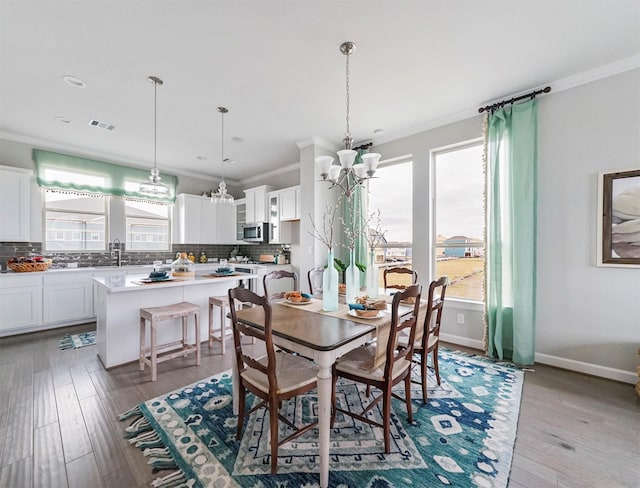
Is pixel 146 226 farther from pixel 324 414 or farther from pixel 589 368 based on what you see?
pixel 589 368

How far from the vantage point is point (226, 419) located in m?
1.98

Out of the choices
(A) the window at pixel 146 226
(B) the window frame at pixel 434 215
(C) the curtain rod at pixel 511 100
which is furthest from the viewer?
(A) the window at pixel 146 226

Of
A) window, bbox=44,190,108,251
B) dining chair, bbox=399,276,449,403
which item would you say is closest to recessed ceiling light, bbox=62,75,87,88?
window, bbox=44,190,108,251

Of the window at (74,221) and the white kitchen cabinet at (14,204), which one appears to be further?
the window at (74,221)

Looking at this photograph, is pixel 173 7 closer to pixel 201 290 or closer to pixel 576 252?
pixel 201 290

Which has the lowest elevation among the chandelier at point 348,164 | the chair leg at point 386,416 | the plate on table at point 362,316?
the chair leg at point 386,416

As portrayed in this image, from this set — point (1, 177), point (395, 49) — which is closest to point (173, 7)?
point (395, 49)

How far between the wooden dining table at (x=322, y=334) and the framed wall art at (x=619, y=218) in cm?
209

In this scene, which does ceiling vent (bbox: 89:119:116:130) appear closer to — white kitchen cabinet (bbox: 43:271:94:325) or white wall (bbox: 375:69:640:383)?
white kitchen cabinet (bbox: 43:271:94:325)

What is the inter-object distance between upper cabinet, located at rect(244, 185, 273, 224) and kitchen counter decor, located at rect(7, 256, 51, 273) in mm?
3292

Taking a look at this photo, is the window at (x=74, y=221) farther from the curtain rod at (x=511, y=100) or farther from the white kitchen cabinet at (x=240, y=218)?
→ the curtain rod at (x=511, y=100)

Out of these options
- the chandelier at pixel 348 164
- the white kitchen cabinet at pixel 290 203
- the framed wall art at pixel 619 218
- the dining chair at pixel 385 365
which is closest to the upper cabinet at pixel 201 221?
the white kitchen cabinet at pixel 290 203

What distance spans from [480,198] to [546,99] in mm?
1171

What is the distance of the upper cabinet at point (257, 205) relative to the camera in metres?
5.60
